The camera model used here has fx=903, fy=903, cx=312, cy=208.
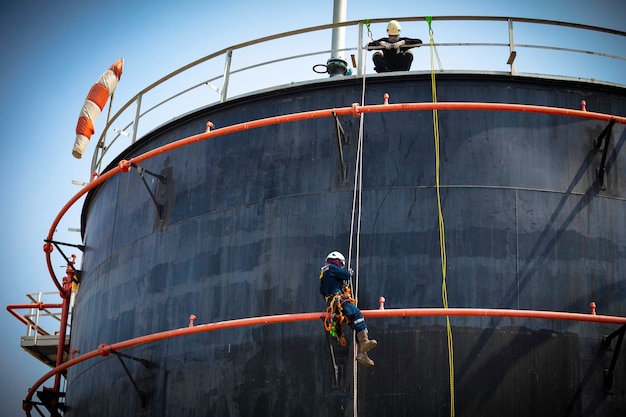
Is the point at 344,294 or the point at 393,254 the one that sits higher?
the point at 393,254

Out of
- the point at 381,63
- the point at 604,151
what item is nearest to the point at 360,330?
the point at 604,151

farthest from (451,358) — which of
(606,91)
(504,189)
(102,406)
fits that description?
(102,406)

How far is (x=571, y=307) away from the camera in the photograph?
11.0m

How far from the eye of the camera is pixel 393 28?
1324 centimetres

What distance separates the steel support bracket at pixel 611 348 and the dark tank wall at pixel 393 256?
81 millimetres

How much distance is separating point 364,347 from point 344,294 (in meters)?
0.66

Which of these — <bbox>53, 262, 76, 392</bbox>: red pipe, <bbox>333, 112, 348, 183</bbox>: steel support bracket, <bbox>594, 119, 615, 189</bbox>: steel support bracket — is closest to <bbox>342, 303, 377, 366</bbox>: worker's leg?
<bbox>333, 112, 348, 183</bbox>: steel support bracket

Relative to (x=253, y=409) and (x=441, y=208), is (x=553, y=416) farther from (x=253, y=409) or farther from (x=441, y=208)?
(x=253, y=409)

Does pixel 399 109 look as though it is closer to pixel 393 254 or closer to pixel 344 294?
pixel 393 254

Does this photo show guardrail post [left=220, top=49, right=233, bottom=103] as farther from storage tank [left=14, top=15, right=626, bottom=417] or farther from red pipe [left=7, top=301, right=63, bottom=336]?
red pipe [left=7, top=301, right=63, bottom=336]

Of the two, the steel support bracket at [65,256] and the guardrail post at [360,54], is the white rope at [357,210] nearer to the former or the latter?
Answer: the guardrail post at [360,54]

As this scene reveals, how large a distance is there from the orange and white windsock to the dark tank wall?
422cm

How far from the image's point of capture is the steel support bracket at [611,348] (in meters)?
10.7

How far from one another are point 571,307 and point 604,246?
97 cm
